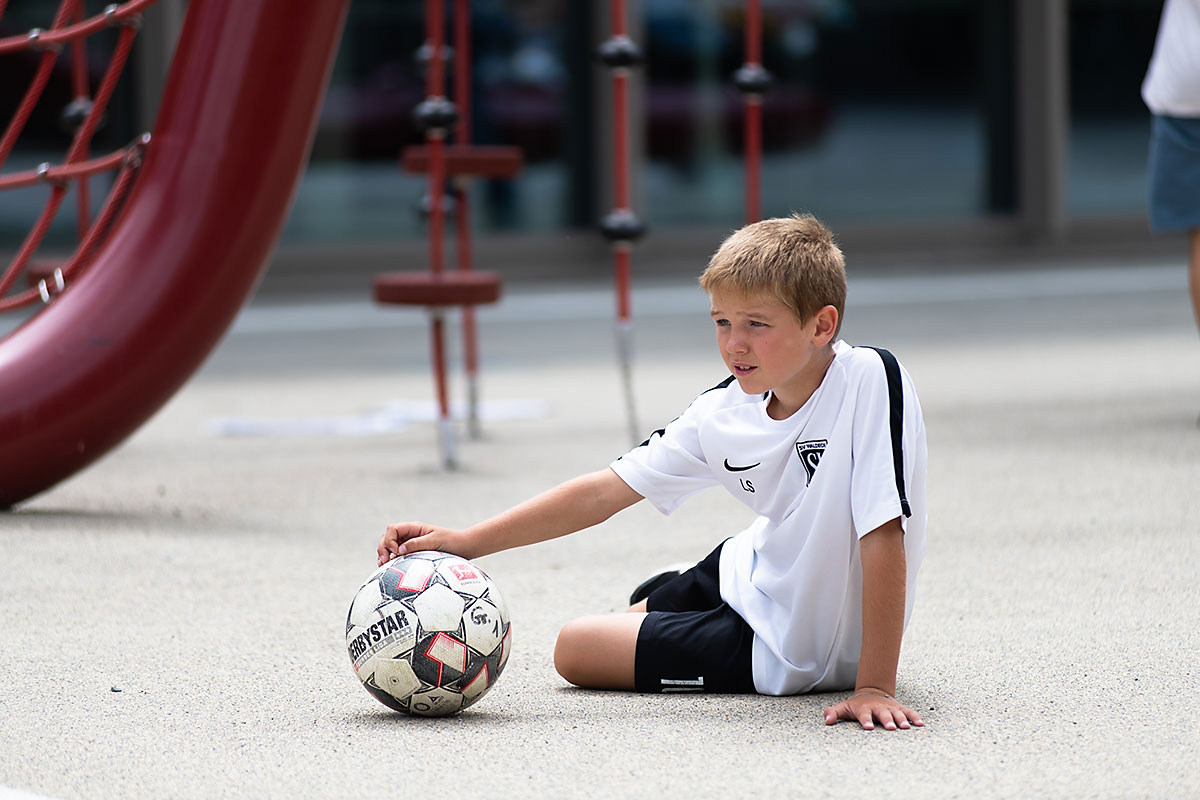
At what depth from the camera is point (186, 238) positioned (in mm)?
4770

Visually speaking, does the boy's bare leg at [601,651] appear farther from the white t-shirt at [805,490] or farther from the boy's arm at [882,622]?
the boy's arm at [882,622]

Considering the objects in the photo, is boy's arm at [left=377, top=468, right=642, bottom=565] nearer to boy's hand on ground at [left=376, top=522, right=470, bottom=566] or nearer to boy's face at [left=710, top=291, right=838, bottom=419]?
boy's hand on ground at [left=376, top=522, right=470, bottom=566]

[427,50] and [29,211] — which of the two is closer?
[427,50]

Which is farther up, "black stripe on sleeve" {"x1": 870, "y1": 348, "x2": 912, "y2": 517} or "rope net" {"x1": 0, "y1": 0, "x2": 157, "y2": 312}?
"rope net" {"x1": 0, "y1": 0, "x2": 157, "y2": 312}

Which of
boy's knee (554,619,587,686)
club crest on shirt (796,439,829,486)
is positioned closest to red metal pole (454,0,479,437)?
boy's knee (554,619,587,686)

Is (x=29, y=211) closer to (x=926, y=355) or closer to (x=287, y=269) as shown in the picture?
(x=287, y=269)

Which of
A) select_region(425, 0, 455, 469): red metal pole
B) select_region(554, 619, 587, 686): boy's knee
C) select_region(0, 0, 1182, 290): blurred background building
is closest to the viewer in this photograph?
select_region(554, 619, 587, 686): boy's knee

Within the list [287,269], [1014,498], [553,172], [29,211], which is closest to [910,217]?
[553,172]

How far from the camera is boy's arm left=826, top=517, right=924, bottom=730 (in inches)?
109

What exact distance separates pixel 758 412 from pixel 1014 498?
2.26 m

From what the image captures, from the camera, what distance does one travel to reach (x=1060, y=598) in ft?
12.4

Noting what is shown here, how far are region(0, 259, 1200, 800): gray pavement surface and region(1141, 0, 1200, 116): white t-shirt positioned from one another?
1189mm

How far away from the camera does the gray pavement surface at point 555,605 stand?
2654 millimetres

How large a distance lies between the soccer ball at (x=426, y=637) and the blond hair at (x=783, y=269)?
71 cm
